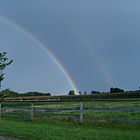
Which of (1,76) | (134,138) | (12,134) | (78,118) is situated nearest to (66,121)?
(78,118)

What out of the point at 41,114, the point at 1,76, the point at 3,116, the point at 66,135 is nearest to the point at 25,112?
the point at 3,116

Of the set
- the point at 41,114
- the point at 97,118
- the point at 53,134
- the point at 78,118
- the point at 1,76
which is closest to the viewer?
the point at 53,134

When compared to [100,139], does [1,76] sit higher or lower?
higher

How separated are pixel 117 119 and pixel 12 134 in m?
5.82

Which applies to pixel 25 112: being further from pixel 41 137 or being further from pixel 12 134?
pixel 41 137

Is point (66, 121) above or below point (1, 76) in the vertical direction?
below

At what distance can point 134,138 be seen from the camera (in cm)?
1562

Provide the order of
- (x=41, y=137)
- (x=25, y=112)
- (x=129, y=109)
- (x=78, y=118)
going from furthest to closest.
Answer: (x=25, y=112), (x=78, y=118), (x=129, y=109), (x=41, y=137)

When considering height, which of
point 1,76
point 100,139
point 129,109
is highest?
point 1,76

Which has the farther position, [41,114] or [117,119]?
[41,114]

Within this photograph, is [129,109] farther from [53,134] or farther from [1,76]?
[1,76]

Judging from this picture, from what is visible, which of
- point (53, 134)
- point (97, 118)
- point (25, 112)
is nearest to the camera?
→ point (53, 134)

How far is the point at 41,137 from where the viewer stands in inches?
680

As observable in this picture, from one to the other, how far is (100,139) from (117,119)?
614 centimetres
